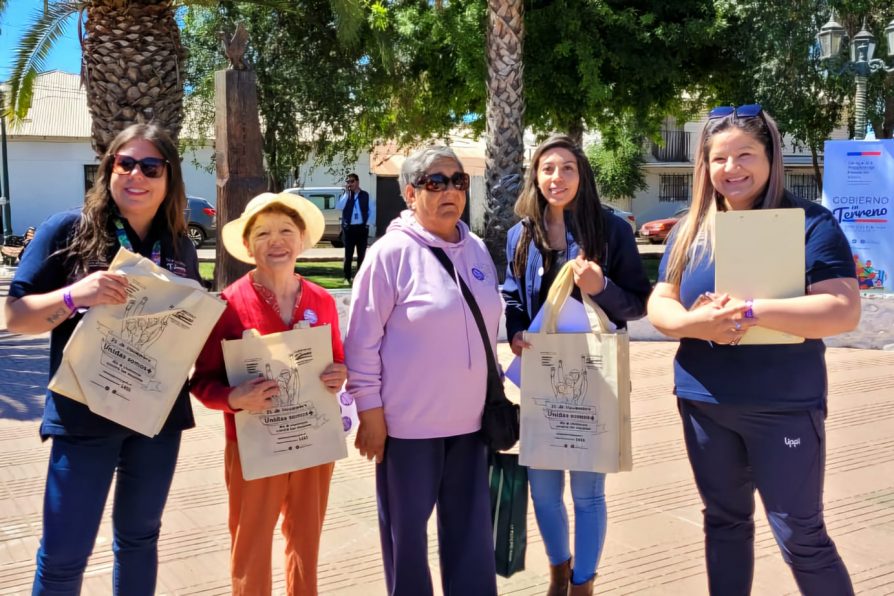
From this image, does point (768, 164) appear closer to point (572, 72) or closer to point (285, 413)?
point (285, 413)

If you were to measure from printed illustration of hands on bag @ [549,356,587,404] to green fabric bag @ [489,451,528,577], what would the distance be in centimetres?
35

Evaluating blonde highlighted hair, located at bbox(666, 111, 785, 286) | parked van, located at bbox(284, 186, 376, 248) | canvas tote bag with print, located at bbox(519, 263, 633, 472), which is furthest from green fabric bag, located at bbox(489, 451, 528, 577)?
parked van, located at bbox(284, 186, 376, 248)

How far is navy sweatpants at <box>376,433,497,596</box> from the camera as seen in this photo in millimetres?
2852

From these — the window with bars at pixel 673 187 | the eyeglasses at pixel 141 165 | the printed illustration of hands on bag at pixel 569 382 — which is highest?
the window with bars at pixel 673 187

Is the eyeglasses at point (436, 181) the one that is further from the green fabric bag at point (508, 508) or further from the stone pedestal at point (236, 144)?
the stone pedestal at point (236, 144)

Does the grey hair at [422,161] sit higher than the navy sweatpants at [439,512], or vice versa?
the grey hair at [422,161]

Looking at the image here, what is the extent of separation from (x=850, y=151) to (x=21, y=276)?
941cm

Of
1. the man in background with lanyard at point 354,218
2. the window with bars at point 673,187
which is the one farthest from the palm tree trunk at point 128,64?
the window with bars at point 673,187

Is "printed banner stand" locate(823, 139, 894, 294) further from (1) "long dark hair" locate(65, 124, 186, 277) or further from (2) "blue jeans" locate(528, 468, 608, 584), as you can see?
(1) "long dark hair" locate(65, 124, 186, 277)

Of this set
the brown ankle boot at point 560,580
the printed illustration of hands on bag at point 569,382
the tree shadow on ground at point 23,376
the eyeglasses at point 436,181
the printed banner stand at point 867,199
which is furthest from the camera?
the printed banner stand at point 867,199

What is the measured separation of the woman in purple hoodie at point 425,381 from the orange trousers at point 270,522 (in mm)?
258

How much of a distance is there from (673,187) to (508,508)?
128 ft

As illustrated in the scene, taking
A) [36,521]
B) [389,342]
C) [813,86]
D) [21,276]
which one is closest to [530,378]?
[389,342]

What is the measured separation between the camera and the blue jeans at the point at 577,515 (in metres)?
3.14
